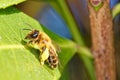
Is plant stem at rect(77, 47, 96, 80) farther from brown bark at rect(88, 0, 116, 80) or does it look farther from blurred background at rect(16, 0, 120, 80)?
blurred background at rect(16, 0, 120, 80)

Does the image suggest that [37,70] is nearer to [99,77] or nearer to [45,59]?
[45,59]

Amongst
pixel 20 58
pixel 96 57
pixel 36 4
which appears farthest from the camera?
pixel 36 4

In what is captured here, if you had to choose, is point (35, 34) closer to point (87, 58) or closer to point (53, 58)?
point (53, 58)

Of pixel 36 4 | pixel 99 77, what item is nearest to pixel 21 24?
pixel 99 77

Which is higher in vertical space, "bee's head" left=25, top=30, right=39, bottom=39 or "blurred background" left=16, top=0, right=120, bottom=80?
"bee's head" left=25, top=30, right=39, bottom=39

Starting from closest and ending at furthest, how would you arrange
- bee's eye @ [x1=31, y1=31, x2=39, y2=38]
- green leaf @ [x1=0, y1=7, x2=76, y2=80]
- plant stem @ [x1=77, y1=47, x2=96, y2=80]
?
green leaf @ [x1=0, y1=7, x2=76, y2=80]
bee's eye @ [x1=31, y1=31, x2=39, y2=38]
plant stem @ [x1=77, y1=47, x2=96, y2=80]

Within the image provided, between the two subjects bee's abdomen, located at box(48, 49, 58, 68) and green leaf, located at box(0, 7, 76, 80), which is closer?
green leaf, located at box(0, 7, 76, 80)

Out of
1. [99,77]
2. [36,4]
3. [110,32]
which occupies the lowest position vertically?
[36,4]

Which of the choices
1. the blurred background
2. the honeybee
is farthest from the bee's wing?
the blurred background
